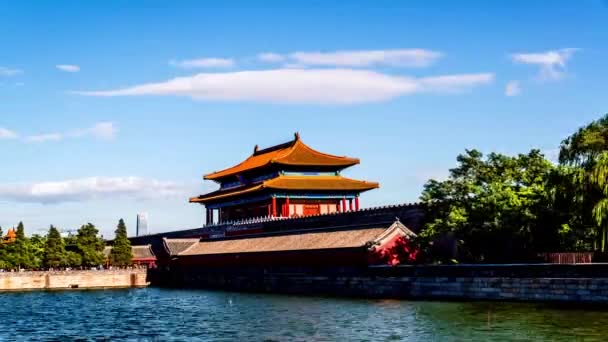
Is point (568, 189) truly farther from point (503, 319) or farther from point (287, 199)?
point (287, 199)

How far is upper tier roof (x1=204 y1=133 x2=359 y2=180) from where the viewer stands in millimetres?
64188

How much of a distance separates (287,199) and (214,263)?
7.79 meters

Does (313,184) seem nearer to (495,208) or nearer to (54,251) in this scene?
(54,251)

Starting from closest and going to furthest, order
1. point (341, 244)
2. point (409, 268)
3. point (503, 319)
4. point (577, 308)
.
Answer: point (503, 319)
point (577, 308)
point (409, 268)
point (341, 244)

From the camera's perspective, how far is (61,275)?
60750 mm

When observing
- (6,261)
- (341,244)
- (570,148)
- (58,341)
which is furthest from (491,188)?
(6,261)

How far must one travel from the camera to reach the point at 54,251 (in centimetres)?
6297

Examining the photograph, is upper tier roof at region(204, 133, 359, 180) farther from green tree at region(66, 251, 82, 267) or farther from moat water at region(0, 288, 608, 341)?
moat water at region(0, 288, 608, 341)

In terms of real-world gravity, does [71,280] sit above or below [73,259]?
below

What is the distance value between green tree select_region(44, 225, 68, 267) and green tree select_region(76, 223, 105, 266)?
1677mm

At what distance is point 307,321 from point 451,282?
9083 millimetres

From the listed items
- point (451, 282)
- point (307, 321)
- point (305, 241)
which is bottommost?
point (307, 321)

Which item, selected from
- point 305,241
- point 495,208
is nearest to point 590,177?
point 495,208

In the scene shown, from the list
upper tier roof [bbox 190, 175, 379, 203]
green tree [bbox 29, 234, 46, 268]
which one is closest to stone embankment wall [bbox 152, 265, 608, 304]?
upper tier roof [bbox 190, 175, 379, 203]
